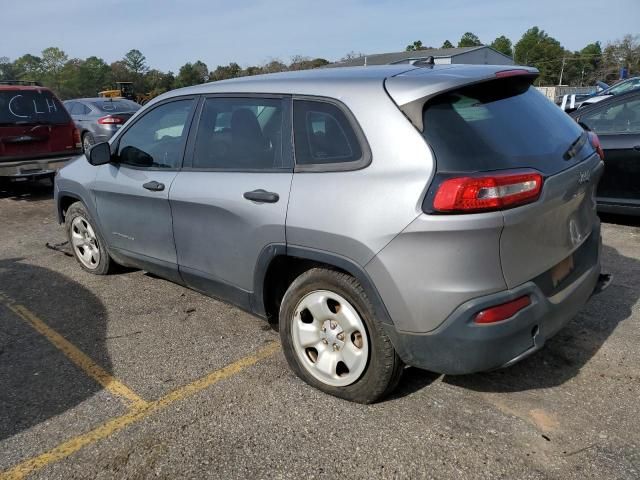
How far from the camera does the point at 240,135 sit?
3.38m

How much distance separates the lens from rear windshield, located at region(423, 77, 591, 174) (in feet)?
7.97

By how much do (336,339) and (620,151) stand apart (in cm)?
448

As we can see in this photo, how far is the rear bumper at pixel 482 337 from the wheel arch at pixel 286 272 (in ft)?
0.67

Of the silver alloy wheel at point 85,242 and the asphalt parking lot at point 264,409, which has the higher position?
the silver alloy wheel at point 85,242

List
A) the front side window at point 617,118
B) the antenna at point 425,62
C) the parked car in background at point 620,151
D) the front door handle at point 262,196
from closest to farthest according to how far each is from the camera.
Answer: the front door handle at point 262,196 < the antenna at point 425,62 < the parked car in background at point 620,151 < the front side window at point 617,118

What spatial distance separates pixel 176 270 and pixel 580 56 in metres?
122

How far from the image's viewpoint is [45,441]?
2.72 metres

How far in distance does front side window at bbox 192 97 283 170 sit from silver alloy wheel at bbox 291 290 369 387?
2.70 feet

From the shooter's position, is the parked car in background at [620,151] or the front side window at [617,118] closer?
the parked car in background at [620,151]

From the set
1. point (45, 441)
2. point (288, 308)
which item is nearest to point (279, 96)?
point (288, 308)

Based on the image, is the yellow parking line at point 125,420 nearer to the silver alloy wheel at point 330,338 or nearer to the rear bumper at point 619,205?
the silver alloy wheel at point 330,338

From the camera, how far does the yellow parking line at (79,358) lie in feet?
10.2

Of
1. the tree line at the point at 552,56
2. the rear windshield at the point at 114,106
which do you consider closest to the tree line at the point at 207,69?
the tree line at the point at 552,56

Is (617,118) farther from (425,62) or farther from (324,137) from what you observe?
(324,137)
